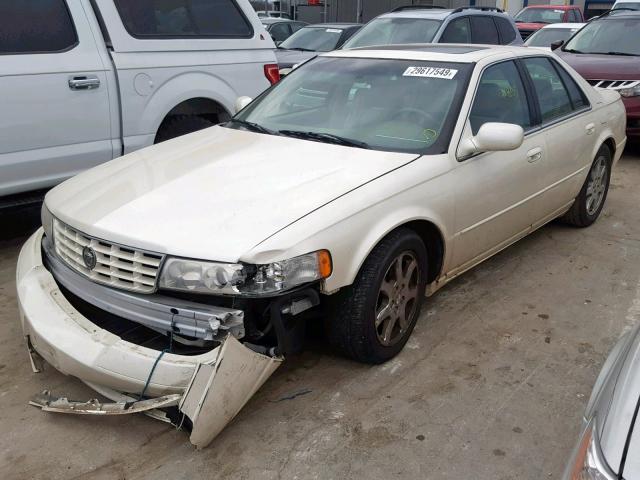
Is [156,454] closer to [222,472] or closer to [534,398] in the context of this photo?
[222,472]

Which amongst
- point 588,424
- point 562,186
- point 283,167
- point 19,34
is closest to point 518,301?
point 562,186

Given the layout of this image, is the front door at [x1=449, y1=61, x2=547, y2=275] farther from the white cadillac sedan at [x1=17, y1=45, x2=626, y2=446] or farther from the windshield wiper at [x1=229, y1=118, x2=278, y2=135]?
the windshield wiper at [x1=229, y1=118, x2=278, y2=135]

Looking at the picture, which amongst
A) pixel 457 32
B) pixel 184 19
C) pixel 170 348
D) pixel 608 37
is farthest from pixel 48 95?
pixel 608 37

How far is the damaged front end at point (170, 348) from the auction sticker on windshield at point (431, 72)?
5.56ft

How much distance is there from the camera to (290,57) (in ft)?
32.5

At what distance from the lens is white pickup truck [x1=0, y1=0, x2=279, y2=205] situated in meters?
4.25

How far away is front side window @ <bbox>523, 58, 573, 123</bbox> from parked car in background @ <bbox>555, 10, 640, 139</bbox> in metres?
3.40

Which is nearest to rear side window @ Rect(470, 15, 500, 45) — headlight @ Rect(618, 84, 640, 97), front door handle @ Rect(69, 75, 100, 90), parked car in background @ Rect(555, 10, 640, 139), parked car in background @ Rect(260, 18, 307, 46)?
parked car in background @ Rect(555, 10, 640, 139)

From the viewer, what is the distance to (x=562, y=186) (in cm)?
455

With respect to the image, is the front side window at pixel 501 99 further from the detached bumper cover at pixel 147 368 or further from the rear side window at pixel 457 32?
the rear side window at pixel 457 32

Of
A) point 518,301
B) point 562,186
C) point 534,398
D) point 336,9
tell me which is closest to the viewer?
point 534,398

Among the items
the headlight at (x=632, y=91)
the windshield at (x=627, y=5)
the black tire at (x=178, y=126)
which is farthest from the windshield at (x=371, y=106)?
the windshield at (x=627, y=5)

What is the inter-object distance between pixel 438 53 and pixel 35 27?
108 inches

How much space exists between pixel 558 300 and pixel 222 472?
249cm
